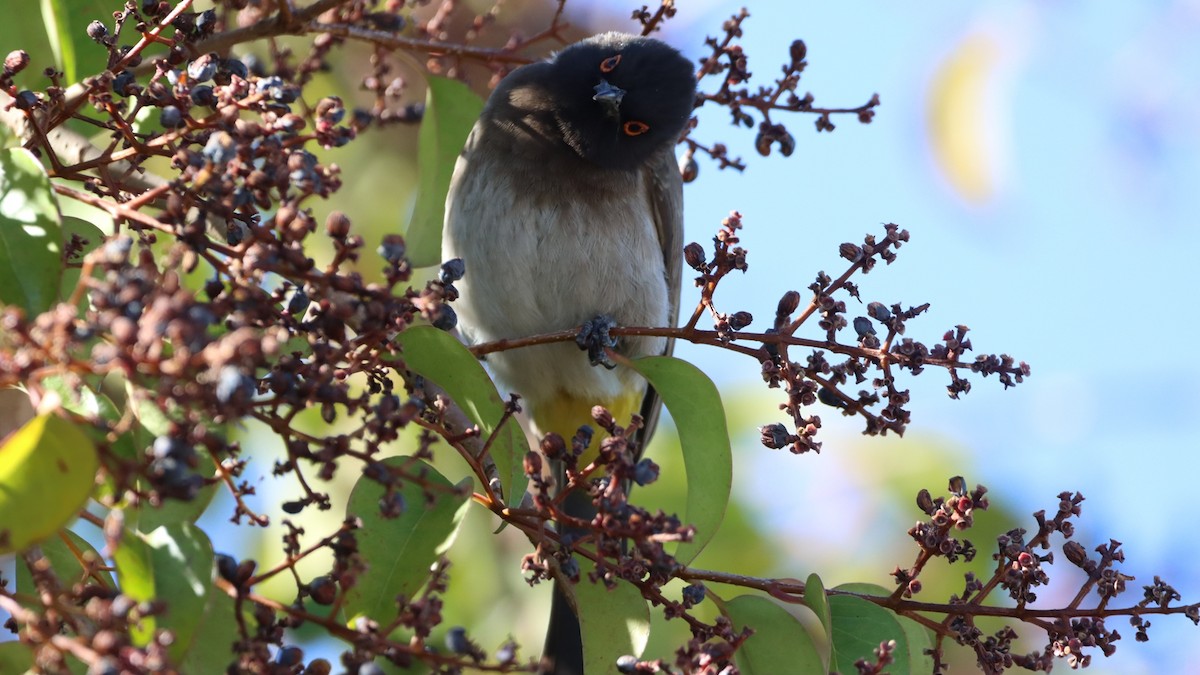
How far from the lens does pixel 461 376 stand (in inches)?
77.4

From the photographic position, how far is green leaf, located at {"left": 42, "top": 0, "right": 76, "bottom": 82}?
6.61 ft

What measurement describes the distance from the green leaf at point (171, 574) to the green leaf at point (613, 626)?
0.68m

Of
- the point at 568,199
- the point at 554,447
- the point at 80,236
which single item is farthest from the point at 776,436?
the point at 568,199

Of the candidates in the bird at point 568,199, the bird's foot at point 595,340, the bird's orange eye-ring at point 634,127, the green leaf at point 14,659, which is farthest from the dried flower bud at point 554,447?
the bird's orange eye-ring at point 634,127

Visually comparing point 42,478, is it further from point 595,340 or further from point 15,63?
point 595,340

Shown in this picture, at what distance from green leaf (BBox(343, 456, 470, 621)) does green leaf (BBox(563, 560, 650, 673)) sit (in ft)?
0.95

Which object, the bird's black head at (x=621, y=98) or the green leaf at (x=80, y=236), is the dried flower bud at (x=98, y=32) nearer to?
the green leaf at (x=80, y=236)

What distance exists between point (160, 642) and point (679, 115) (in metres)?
2.59

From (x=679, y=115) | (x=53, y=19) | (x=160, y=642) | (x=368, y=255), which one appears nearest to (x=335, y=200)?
(x=368, y=255)

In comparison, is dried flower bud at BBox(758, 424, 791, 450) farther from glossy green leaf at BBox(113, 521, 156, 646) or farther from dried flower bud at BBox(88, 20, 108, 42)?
dried flower bud at BBox(88, 20, 108, 42)

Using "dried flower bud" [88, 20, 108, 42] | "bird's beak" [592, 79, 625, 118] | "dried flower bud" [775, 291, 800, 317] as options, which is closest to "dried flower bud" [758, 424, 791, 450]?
"dried flower bud" [775, 291, 800, 317]

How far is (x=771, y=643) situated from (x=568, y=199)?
178 cm

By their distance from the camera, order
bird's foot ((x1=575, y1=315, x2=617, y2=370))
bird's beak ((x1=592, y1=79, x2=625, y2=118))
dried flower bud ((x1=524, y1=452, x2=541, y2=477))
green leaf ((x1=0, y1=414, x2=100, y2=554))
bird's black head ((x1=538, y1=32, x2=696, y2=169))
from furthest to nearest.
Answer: bird's black head ((x1=538, y1=32, x2=696, y2=169))
bird's beak ((x1=592, y1=79, x2=625, y2=118))
bird's foot ((x1=575, y1=315, x2=617, y2=370))
dried flower bud ((x1=524, y1=452, x2=541, y2=477))
green leaf ((x1=0, y1=414, x2=100, y2=554))

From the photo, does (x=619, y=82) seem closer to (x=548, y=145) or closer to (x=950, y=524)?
(x=548, y=145)
